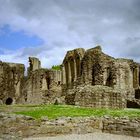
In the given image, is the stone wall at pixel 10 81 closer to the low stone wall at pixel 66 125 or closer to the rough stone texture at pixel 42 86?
the rough stone texture at pixel 42 86

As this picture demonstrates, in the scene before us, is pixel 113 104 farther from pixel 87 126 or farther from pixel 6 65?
pixel 6 65

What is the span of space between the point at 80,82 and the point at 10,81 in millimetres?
Result: 21698

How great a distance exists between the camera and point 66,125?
18172 millimetres

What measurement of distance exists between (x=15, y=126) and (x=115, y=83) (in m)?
20.3

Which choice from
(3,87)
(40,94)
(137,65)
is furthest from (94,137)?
(3,87)

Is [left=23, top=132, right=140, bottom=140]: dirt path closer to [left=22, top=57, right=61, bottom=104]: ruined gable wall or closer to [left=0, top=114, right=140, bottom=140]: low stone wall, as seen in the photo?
[left=0, top=114, right=140, bottom=140]: low stone wall

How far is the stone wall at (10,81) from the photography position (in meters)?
56.8

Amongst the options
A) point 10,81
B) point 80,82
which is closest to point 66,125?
point 80,82

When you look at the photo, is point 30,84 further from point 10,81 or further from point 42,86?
point 10,81

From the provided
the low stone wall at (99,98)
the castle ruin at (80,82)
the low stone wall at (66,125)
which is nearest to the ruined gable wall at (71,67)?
the castle ruin at (80,82)

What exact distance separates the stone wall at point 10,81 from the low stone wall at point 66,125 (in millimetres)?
38119

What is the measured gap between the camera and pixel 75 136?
1759 centimetres

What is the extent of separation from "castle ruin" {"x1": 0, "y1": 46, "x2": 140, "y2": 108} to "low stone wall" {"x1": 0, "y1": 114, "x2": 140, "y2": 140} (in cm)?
664

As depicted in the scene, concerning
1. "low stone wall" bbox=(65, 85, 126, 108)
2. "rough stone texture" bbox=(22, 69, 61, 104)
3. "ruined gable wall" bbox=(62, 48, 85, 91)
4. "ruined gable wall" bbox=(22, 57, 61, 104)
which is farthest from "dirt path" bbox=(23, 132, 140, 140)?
"ruined gable wall" bbox=(62, 48, 85, 91)
